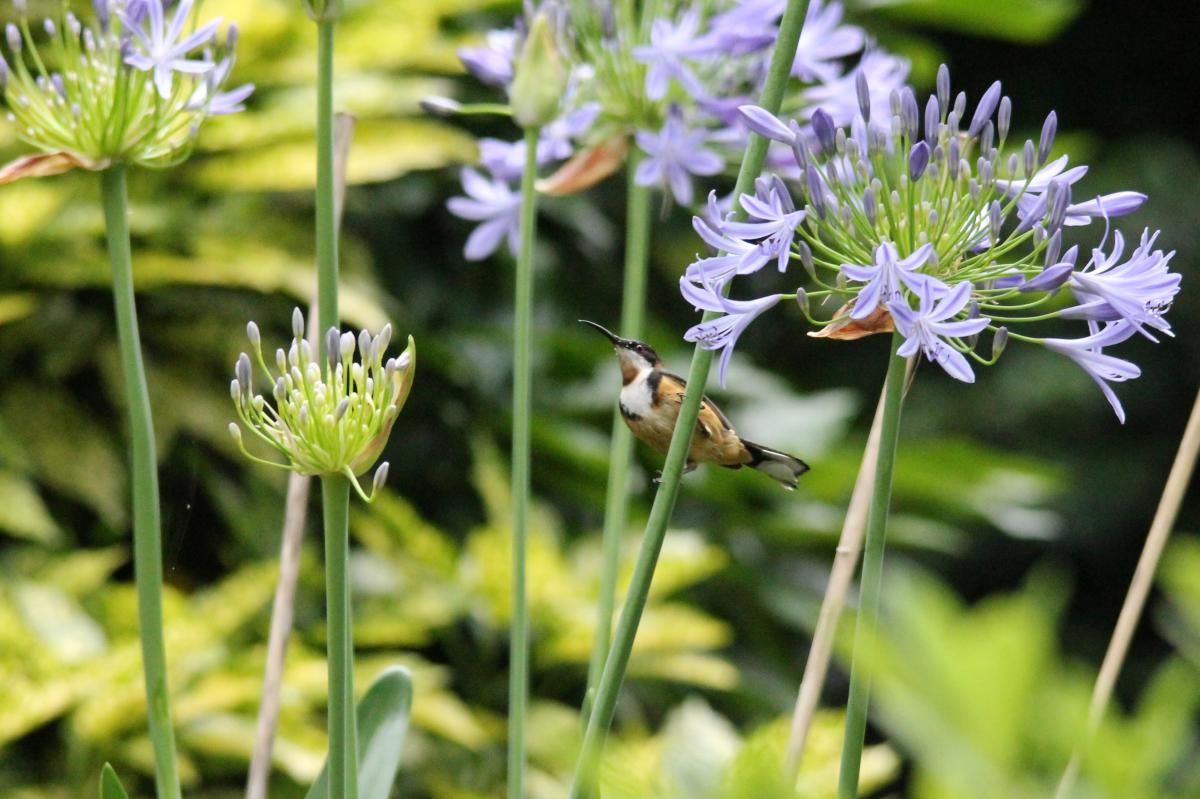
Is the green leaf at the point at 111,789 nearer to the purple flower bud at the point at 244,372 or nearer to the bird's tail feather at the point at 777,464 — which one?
the purple flower bud at the point at 244,372

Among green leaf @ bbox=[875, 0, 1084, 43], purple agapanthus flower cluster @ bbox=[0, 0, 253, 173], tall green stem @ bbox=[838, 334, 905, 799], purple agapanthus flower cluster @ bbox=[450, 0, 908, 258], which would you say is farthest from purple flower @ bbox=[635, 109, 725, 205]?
green leaf @ bbox=[875, 0, 1084, 43]

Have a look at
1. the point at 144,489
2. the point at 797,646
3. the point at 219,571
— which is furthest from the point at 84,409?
the point at 144,489

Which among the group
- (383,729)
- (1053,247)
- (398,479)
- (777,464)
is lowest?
(398,479)

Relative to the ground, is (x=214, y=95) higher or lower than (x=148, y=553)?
higher

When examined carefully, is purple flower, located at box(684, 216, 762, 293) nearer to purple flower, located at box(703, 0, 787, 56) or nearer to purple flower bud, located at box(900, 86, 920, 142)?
purple flower bud, located at box(900, 86, 920, 142)

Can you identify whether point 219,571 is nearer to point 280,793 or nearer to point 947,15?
point 280,793

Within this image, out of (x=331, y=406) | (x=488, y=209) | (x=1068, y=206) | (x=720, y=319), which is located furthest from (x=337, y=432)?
(x=488, y=209)

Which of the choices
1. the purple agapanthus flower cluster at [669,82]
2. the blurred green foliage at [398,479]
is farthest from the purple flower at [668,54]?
the blurred green foliage at [398,479]

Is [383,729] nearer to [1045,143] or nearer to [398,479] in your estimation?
[1045,143]
